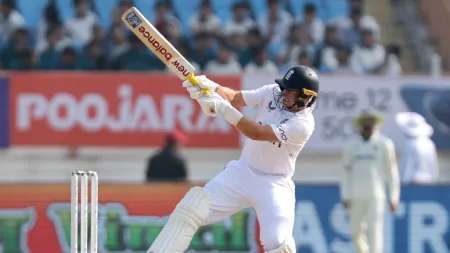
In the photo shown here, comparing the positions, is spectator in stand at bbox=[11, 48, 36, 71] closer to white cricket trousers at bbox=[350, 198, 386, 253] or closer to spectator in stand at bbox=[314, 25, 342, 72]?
spectator in stand at bbox=[314, 25, 342, 72]

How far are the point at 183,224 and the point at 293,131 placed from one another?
87 centimetres

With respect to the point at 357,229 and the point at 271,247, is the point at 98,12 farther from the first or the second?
the point at 271,247

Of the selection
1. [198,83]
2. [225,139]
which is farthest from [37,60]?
[198,83]

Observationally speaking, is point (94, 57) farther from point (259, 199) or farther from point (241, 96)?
point (259, 199)

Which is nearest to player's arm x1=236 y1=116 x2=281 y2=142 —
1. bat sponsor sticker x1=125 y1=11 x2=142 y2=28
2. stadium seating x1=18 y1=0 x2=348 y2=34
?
bat sponsor sticker x1=125 y1=11 x2=142 y2=28

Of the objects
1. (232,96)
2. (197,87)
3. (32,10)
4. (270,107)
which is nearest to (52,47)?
(32,10)

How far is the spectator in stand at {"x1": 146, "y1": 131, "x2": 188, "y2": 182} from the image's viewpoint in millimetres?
11016

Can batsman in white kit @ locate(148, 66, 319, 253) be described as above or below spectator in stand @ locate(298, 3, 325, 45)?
below

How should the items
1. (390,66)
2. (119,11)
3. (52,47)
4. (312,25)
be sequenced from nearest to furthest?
(52,47) < (390,66) < (119,11) < (312,25)

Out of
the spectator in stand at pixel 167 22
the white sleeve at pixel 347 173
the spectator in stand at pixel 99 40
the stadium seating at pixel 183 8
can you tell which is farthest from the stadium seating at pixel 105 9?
the white sleeve at pixel 347 173

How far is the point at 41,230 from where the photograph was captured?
32.1 feet

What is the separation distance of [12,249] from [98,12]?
13.6ft

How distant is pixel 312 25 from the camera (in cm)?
1293

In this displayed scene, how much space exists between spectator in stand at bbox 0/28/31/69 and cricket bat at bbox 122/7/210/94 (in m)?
5.66
